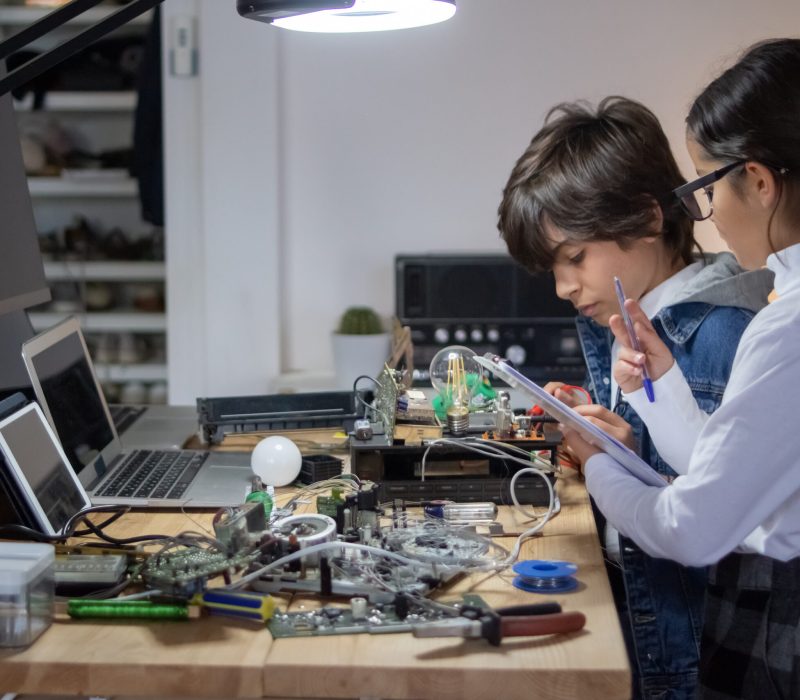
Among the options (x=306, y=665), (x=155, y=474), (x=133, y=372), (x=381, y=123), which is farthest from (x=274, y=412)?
(x=133, y=372)

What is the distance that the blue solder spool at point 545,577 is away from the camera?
4.25 feet

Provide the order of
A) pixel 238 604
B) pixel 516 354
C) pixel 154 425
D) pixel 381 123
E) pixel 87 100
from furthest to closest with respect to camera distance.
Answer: pixel 87 100
pixel 381 123
pixel 516 354
pixel 154 425
pixel 238 604

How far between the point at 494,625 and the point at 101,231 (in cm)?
353

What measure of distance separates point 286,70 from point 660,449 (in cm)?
216

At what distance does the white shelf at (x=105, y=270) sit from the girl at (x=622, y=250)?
2.36 meters

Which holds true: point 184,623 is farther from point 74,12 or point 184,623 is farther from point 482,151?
point 482,151

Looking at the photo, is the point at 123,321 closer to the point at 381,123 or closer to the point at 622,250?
the point at 381,123

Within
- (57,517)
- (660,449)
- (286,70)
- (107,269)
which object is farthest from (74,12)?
(107,269)

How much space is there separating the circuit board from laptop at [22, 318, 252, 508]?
461 millimetres

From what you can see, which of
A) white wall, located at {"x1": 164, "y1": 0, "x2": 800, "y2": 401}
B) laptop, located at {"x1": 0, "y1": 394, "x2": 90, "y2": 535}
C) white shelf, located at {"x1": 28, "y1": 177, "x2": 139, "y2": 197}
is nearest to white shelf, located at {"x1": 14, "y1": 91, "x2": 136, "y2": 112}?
white shelf, located at {"x1": 28, "y1": 177, "x2": 139, "y2": 197}

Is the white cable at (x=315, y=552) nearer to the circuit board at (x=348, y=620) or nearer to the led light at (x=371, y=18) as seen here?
the circuit board at (x=348, y=620)

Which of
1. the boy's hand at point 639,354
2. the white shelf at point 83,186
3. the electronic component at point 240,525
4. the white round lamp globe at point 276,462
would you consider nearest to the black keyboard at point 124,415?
the white round lamp globe at point 276,462

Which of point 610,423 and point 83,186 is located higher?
point 83,186

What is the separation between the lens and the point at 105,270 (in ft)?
13.2
